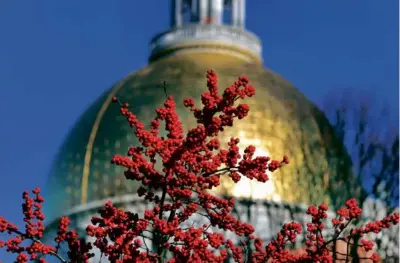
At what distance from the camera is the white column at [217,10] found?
44188 mm

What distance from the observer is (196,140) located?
936 centimetres

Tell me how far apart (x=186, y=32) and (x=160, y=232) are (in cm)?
3249

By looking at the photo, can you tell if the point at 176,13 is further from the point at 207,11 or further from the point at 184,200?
the point at 184,200

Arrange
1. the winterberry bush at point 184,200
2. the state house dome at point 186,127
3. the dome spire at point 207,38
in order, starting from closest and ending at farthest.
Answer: the winterberry bush at point 184,200, the state house dome at point 186,127, the dome spire at point 207,38

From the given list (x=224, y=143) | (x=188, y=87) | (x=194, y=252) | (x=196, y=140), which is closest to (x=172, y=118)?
(x=196, y=140)

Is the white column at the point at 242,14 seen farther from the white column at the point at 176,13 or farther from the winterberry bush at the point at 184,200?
the winterberry bush at the point at 184,200

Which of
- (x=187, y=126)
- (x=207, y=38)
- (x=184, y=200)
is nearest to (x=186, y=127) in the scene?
(x=187, y=126)

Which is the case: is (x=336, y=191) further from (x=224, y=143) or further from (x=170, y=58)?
(x=170, y=58)

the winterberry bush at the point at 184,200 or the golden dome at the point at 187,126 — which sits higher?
the golden dome at the point at 187,126

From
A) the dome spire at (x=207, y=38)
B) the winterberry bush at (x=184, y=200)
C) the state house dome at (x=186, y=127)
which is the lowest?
the winterberry bush at (x=184, y=200)

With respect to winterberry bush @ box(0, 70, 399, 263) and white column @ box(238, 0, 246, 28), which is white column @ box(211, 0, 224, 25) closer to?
white column @ box(238, 0, 246, 28)

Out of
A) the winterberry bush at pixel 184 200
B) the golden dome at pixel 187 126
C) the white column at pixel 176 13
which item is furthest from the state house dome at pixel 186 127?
the winterberry bush at pixel 184 200

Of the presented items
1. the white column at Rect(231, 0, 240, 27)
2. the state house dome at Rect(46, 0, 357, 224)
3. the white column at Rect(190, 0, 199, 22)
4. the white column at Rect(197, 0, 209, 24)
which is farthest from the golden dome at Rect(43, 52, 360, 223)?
the white column at Rect(190, 0, 199, 22)

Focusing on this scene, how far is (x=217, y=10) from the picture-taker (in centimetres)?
4462
